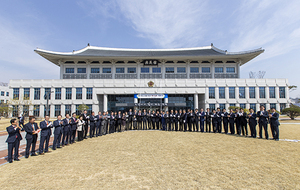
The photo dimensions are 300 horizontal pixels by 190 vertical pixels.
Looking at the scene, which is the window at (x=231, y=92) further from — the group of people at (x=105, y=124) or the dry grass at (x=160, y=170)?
the dry grass at (x=160, y=170)

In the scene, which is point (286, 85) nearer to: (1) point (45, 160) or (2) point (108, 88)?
(2) point (108, 88)

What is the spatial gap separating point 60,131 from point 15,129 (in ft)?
6.24

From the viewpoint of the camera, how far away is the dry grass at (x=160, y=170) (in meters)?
3.49

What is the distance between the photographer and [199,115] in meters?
11.2

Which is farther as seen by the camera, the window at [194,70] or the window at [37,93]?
the window at [194,70]

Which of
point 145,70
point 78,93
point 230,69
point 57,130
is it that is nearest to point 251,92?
point 230,69

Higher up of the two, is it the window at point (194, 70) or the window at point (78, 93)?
the window at point (194, 70)

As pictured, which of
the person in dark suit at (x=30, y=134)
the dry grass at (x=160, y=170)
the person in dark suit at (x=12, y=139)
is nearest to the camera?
the dry grass at (x=160, y=170)

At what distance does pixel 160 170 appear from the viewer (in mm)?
4297

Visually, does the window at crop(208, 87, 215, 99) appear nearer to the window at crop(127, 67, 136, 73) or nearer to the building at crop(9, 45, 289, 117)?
the building at crop(9, 45, 289, 117)

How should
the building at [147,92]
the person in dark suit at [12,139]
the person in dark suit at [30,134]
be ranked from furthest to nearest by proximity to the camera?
the building at [147,92]
the person in dark suit at [30,134]
the person in dark suit at [12,139]

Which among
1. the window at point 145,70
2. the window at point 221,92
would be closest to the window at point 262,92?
the window at point 221,92

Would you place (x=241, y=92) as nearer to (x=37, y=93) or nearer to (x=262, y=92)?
(x=262, y=92)

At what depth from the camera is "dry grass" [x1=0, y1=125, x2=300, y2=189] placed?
11.4ft
